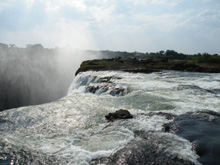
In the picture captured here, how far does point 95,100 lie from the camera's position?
16.4 meters

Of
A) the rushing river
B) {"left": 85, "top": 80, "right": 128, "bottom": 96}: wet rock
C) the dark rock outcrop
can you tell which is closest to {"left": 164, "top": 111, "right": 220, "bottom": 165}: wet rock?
the rushing river

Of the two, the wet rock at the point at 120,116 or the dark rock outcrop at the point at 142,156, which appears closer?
the dark rock outcrop at the point at 142,156

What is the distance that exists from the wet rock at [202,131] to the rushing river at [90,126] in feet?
1.31

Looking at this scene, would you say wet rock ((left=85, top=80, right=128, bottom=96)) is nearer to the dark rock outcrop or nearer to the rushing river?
the rushing river

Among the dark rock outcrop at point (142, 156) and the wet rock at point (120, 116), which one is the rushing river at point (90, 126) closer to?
the dark rock outcrop at point (142, 156)

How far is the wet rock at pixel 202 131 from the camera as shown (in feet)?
22.4

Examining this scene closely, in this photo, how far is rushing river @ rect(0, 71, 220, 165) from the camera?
24.2 ft

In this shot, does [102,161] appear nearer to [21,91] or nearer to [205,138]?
[205,138]

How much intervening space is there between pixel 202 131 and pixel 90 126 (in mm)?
5858

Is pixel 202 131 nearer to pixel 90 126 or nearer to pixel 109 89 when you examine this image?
pixel 90 126

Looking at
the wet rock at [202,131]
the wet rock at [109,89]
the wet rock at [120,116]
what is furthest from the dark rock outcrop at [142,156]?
the wet rock at [109,89]

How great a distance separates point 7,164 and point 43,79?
162ft

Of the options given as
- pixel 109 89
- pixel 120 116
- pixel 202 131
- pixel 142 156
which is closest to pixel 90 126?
pixel 120 116

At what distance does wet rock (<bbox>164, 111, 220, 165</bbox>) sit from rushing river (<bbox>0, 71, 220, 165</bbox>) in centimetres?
40
